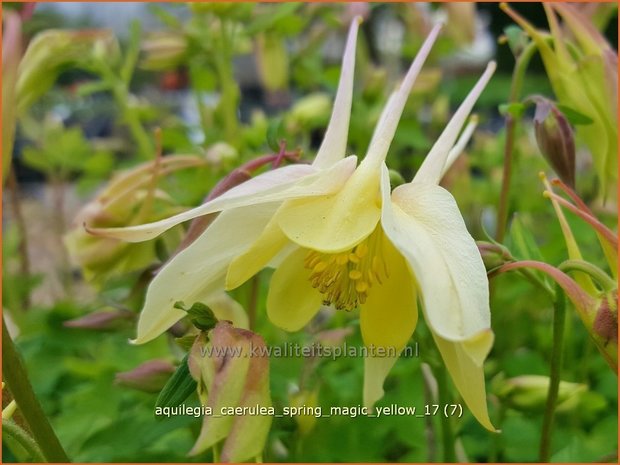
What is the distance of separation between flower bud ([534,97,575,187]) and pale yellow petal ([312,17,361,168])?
172 millimetres

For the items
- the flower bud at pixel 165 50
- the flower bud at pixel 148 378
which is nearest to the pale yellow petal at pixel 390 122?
the flower bud at pixel 148 378

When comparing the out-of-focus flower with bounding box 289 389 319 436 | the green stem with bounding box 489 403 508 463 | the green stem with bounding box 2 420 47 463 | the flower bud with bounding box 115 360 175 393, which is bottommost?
the green stem with bounding box 489 403 508 463

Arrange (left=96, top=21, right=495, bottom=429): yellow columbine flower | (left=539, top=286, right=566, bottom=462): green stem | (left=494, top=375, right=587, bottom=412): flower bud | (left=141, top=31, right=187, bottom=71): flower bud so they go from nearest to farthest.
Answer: (left=96, top=21, right=495, bottom=429): yellow columbine flower < (left=539, top=286, right=566, bottom=462): green stem < (left=494, top=375, right=587, bottom=412): flower bud < (left=141, top=31, right=187, bottom=71): flower bud

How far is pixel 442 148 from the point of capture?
1.76 ft

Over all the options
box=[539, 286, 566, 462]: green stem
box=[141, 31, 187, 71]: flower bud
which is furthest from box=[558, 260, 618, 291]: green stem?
box=[141, 31, 187, 71]: flower bud

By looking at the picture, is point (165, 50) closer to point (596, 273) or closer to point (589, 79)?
point (589, 79)

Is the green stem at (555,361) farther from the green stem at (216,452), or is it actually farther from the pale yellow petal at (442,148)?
the green stem at (216,452)

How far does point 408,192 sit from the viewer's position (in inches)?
18.5

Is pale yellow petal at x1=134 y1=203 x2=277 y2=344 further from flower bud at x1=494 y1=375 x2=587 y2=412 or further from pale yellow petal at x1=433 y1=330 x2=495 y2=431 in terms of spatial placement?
flower bud at x1=494 y1=375 x2=587 y2=412

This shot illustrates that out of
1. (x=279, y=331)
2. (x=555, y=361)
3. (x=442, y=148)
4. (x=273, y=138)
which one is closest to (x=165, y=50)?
(x=279, y=331)

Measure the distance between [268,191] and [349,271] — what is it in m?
0.10

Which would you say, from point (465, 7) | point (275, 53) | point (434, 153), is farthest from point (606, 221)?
point (434, 153)

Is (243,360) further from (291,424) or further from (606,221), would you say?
(606,221)

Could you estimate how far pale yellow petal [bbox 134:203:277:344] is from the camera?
1.54 ft
